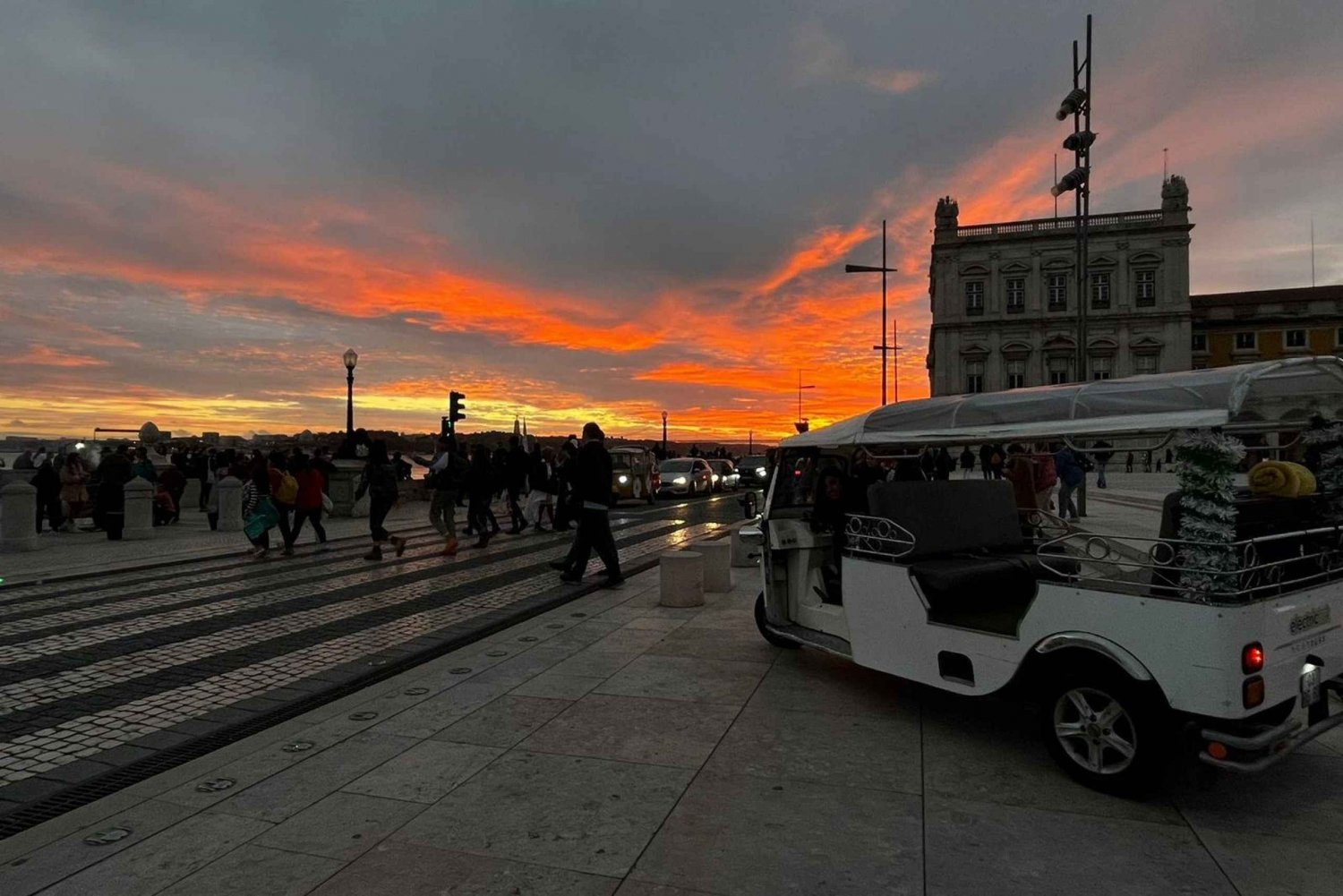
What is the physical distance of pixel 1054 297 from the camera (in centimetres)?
7019

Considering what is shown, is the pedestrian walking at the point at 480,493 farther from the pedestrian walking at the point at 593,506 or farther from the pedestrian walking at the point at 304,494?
the pedestrian walking at the point at 593,506

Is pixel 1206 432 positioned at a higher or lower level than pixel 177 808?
higher

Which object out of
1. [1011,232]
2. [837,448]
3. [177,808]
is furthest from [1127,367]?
[177,808]

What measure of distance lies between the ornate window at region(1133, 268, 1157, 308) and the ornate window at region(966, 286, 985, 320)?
1257 centimetres

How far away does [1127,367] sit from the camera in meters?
68.9

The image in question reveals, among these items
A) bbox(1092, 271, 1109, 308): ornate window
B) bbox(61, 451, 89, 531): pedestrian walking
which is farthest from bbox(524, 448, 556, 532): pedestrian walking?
bbox(1092, 271, 1109, 308): ornate window

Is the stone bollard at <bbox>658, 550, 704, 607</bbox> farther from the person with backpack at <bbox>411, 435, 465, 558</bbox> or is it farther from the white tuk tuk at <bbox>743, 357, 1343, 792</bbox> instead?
the person with backpack at <bbox>411, 435, 465, 558</bbox>

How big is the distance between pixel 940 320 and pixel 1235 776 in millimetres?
73439

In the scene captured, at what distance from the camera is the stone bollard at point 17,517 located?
13633 mm

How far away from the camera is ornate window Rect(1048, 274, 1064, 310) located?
69.8 metres

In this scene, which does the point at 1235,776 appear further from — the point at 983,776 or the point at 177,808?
the point at 177,808

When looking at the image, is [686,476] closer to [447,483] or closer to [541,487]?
[541,487]

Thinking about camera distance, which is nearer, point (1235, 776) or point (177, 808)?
point (177, 808)

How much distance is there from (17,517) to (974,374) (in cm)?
7086
